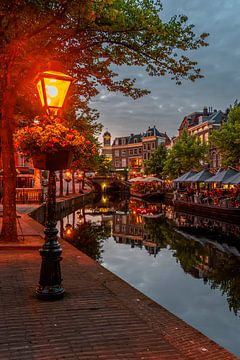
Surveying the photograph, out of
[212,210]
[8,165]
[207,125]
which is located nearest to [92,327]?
[8,165]

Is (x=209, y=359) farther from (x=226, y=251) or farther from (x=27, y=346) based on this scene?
(x=226, y=251)

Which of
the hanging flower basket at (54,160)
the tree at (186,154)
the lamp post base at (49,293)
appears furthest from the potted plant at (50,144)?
the tree at (186,154)

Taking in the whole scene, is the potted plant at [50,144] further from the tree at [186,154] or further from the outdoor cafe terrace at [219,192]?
the tree at [186,154]

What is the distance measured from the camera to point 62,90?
6.78 meters

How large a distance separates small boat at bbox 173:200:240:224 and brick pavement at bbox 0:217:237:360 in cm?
2110

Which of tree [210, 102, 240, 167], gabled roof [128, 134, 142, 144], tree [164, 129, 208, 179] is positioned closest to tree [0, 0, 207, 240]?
tree [210, 102, 240, 167]

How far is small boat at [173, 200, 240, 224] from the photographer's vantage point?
88.9 ft

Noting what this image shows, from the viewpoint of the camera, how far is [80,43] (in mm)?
11750

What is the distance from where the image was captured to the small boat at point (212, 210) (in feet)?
88.9

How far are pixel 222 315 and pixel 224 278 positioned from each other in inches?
128

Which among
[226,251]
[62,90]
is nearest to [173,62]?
[62,90]

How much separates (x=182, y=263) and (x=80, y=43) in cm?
846

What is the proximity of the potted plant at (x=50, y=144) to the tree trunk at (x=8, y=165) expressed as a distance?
184 inches

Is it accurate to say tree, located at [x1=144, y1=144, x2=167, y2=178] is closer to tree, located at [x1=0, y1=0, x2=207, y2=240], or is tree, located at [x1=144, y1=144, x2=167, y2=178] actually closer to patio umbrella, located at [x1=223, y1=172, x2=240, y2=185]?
patio umbrella, located at [x1=223, y1=172, x2=240, y2=185]
